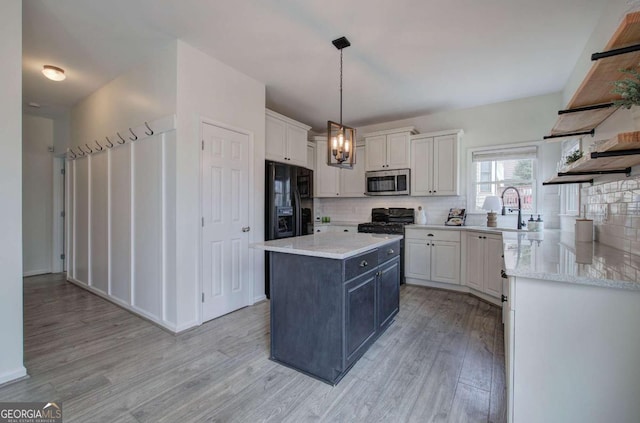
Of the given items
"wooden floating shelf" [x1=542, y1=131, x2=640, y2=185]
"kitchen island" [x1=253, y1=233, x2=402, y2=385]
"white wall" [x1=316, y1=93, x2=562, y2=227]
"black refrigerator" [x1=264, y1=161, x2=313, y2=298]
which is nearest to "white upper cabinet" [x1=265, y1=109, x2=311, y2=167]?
"black refrigerator" [x1=264, y1=161, x2=313, y2=298]

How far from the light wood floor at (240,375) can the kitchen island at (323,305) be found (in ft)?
0.47

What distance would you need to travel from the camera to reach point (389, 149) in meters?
4.62

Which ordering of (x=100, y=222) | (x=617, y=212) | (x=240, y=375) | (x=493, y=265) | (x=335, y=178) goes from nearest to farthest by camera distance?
(x=617, y=212)
(x=240, y=375)
(x=493, y=265)
(x=100, y=222)
(x=335, y=178)

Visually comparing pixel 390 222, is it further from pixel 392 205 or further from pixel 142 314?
pixel 142 314

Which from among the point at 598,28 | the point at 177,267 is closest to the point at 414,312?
the point at 177,267

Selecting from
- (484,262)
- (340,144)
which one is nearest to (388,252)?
(340,144)

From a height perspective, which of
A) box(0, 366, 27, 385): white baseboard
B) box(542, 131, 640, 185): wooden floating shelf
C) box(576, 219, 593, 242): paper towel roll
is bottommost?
box(0, 366, 27, 385): white baseboard

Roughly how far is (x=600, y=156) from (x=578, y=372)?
997mm

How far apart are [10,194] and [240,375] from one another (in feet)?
6.77

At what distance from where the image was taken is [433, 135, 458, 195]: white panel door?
4.16 metres

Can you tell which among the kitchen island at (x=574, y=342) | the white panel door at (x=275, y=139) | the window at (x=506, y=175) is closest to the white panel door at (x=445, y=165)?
the window at (x=506, y=175)

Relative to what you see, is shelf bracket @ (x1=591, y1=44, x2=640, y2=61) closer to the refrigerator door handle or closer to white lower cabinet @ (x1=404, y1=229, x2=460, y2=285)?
white lower cabinet @ (x1=404, y1=229, x2=460, y2=285)

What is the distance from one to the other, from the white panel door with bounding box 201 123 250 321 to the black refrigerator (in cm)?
36

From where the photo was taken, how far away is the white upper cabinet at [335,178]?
499 centimetres
